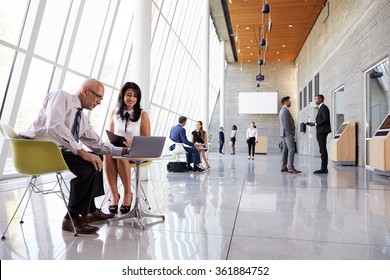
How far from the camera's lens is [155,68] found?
11469 mm

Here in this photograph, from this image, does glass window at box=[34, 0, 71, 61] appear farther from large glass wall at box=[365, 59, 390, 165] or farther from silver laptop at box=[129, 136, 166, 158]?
large glass wall at box=[365, 59, 390, 165]

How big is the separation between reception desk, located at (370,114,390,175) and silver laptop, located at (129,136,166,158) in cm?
509

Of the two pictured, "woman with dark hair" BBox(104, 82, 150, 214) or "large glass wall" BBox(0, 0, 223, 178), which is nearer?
"woman with dark hair" BBox(104, 82, 150, 214)

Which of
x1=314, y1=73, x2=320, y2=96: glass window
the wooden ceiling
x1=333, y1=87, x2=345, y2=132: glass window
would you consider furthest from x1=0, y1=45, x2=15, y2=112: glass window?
x1=314, y1=73, x2=320, y2=96: glass window

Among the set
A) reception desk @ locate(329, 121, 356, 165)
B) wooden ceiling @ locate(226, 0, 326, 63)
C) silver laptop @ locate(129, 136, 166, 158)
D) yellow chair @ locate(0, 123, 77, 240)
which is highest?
wooden ceiling @ locate(226, 0, 326, 63)

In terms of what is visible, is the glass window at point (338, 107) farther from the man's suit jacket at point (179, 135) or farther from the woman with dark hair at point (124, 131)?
the woman with dark hair at point (124, 131)

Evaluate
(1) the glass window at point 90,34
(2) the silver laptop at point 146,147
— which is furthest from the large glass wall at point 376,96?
(1) the glass window at point 90,34

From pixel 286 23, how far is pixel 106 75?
1009cm

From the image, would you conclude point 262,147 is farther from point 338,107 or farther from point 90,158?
point 90,158

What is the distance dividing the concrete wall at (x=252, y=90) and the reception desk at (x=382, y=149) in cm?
1507

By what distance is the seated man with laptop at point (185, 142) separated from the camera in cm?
Result: 700

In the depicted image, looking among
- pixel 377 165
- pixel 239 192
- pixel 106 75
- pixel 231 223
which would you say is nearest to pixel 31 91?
pixel 106 75

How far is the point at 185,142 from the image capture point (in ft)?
22.9

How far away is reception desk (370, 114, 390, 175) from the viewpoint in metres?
6.08
